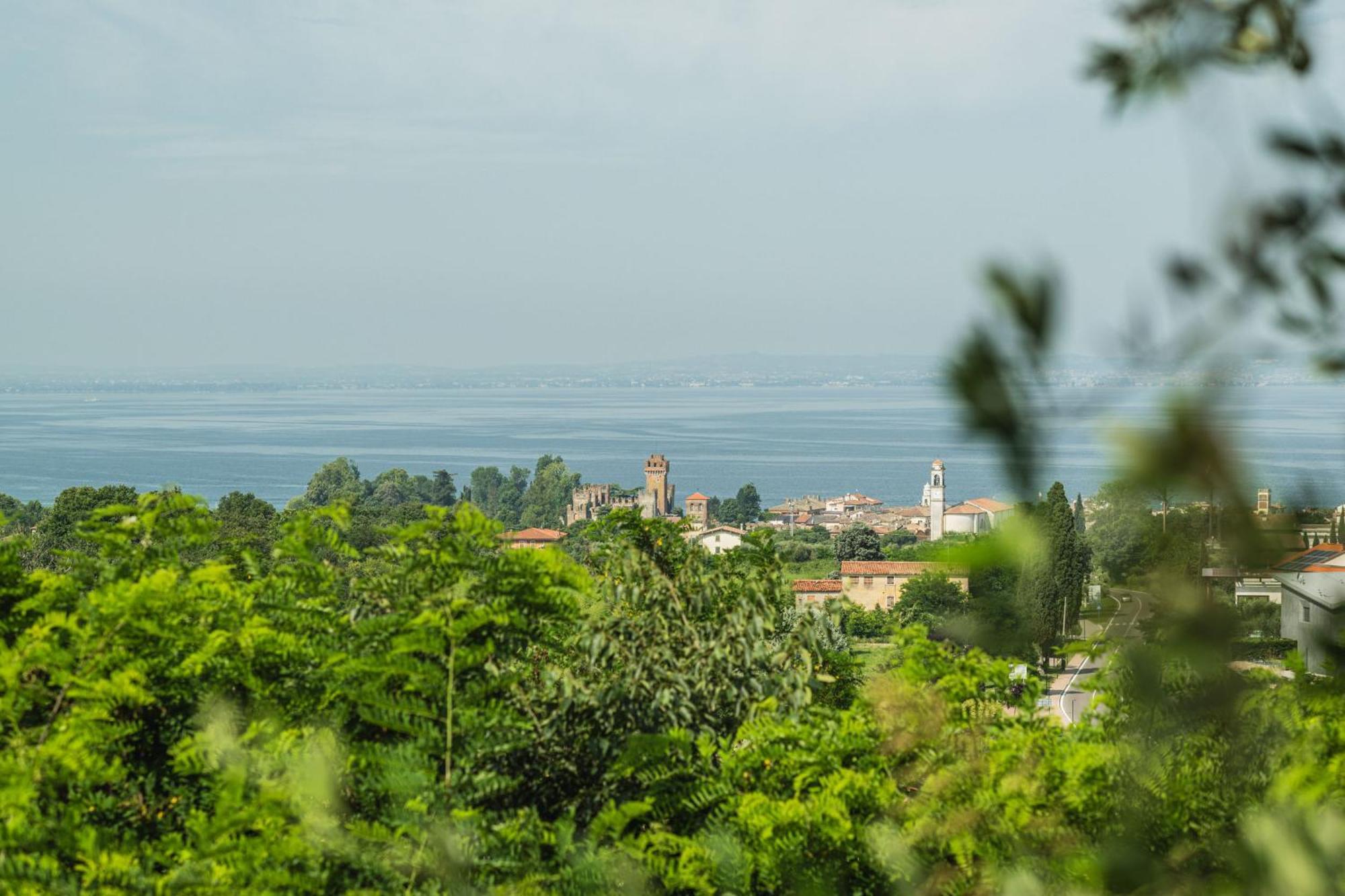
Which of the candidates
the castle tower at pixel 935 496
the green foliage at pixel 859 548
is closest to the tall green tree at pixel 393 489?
the green foliage at pixel 859 548

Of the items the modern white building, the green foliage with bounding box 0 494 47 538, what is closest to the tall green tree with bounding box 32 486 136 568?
the green foliage with bounding box 0 494 47 538

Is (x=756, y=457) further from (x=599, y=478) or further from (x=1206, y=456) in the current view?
(x=1206, y=456)

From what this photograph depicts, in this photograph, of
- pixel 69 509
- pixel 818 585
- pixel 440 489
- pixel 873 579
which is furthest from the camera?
pixel 440 489

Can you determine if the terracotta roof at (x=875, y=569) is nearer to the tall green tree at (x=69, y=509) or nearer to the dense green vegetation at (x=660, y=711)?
the tall green tree at (x=69, y=509)

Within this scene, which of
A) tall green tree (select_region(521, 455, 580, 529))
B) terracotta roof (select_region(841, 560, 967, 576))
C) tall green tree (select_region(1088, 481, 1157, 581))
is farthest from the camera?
tall green tree (select_region(521, 455, 580, 529))

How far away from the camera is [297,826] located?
244cm

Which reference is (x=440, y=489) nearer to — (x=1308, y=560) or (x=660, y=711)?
(x=660, y=711)

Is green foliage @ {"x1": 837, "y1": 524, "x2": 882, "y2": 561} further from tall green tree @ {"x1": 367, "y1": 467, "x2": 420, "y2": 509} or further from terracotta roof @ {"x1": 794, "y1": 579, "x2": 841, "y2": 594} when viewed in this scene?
tall green tree @ {"x1": 367, "y1": 467, "x2": 420, "y2": 509}

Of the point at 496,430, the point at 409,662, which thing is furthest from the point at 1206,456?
the point at 496,430

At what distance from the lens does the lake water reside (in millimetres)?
942

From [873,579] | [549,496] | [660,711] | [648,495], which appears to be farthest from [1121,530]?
[549,496]

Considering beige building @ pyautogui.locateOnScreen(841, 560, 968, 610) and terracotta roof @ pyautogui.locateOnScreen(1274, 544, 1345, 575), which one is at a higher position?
terracotta roof @ pyautogui.locateOnScreen(1274, 544, 1345, 575)

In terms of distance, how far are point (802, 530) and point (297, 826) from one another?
62.5 m

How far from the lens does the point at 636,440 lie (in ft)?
418
